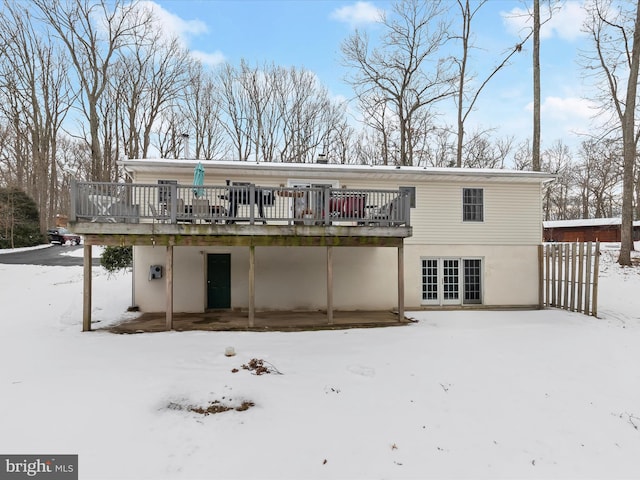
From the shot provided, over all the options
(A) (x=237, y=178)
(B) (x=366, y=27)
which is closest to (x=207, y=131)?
(B) (x=366, y=27)

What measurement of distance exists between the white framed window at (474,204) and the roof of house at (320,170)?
0.54 meters

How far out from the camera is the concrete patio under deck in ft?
27.2

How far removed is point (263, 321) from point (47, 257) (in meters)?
18.3

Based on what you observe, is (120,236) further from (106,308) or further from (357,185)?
(357,185)

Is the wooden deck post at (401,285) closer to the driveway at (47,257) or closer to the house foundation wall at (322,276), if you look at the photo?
the house foundation wall at (322,276)

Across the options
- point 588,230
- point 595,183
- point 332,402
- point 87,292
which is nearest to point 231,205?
point 87,292

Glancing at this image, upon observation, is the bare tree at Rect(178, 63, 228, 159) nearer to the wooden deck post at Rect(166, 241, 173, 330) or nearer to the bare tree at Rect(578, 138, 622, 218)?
the wooden deck post at Rect(166, 241, 173, 330)

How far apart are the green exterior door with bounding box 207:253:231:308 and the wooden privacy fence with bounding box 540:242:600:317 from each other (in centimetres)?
1042

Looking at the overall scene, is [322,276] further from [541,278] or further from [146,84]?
[146,84]

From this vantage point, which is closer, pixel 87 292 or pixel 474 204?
pixel 87 292

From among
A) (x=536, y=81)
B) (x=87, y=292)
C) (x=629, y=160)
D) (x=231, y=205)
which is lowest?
(x=87, y=292)

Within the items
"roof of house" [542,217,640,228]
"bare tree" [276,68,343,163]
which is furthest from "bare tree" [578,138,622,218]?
"bare tree" [276,68,343,163]

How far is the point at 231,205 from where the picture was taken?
8172 millimetres

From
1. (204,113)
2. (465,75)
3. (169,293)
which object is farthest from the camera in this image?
(204,113)
